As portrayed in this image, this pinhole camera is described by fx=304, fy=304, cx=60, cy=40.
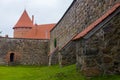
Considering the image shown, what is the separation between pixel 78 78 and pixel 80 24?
7181mm

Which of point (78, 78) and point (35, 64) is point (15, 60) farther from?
point (78, 78)

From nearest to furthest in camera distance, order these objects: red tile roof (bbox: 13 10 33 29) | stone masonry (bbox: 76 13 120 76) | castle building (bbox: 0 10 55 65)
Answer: stone masonry (bbox: 76 13 120 76), castle building (bbox: 0 10 55 65), red tile roof (bbox: 13 10 33 29)

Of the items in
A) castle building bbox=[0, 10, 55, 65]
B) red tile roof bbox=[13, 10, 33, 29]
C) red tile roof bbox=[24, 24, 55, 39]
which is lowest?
castle building bbox=[0, 10, 55, 65]

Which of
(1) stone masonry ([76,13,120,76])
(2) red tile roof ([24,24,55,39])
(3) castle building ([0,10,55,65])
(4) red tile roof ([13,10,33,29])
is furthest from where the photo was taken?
(4) red tile roof ([13,10,33,29])

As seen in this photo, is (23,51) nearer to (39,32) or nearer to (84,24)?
(84,24)

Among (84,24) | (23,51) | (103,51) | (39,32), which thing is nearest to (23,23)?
(39,32)

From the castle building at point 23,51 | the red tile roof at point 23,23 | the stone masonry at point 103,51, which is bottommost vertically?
the stone masonry at point 103,51

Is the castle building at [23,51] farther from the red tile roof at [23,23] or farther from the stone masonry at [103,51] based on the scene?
the red tile roof at [23,23]

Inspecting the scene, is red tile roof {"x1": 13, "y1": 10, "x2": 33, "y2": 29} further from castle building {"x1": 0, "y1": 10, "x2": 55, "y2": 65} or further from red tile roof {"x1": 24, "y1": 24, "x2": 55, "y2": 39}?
castle building {"x1": 0, "y1": 10, "x2": 55, "y2": 65}

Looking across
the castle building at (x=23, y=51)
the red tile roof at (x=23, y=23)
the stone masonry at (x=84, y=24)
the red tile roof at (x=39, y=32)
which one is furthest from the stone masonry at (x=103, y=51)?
the red tile roof at (x=23, y=23)

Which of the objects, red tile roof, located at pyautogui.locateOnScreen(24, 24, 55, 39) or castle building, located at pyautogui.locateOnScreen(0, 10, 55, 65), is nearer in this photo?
castle building, located at pyautogui.locateOnScreen(0, 10, 55, 65)

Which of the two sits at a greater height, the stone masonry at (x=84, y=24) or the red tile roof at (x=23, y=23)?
the red tile roof at (x=23, y=23)

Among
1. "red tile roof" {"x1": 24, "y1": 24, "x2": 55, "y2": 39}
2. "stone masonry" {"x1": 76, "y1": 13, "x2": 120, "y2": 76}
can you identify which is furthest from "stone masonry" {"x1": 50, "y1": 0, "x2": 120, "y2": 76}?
"red tile roof" {"x1": 24, "y1": 24, "x2": 55, "y2": 39}

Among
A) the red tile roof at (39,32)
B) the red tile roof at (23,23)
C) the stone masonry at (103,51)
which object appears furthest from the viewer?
the red tile roof at (23,23)
